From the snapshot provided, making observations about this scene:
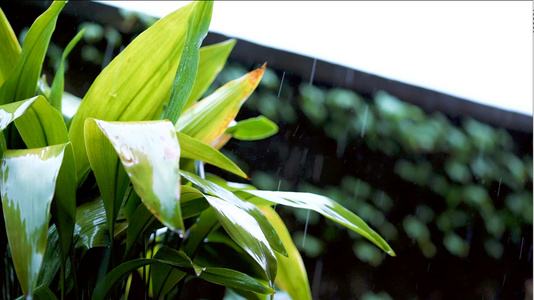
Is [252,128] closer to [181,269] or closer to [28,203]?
[181,269]

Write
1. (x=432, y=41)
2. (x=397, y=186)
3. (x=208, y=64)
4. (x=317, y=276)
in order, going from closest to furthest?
1. (x=208, y=64)
2. (x=317, y=276)
3. (x=397, y=186)
4. (x=432, y=41)

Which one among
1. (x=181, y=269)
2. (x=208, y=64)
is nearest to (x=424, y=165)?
(x=208, y=64)

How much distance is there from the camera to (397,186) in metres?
2.10

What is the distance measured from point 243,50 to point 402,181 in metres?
0.96

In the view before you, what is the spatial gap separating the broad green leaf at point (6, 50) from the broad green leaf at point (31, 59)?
6 centimetres

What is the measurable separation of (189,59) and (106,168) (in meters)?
0.14

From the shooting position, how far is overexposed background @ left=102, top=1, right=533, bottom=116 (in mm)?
2133

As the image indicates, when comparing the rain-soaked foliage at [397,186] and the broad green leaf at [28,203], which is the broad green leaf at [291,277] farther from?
the rain-soaked foliage at [397,186]

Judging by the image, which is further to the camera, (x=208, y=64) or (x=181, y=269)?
(x=208, y=64)

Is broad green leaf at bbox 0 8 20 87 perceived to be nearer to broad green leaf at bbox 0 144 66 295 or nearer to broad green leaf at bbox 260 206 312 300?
broad green leaf at bbox 0 144 66 295

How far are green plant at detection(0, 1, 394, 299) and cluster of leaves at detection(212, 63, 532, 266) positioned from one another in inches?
54.2

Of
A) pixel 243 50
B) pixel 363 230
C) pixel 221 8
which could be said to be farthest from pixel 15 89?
pixel 221 8

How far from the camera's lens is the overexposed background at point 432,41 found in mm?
2133

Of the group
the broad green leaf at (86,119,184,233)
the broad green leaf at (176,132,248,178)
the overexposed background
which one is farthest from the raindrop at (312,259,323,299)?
the broad green leaf at (86,119,184,233)
